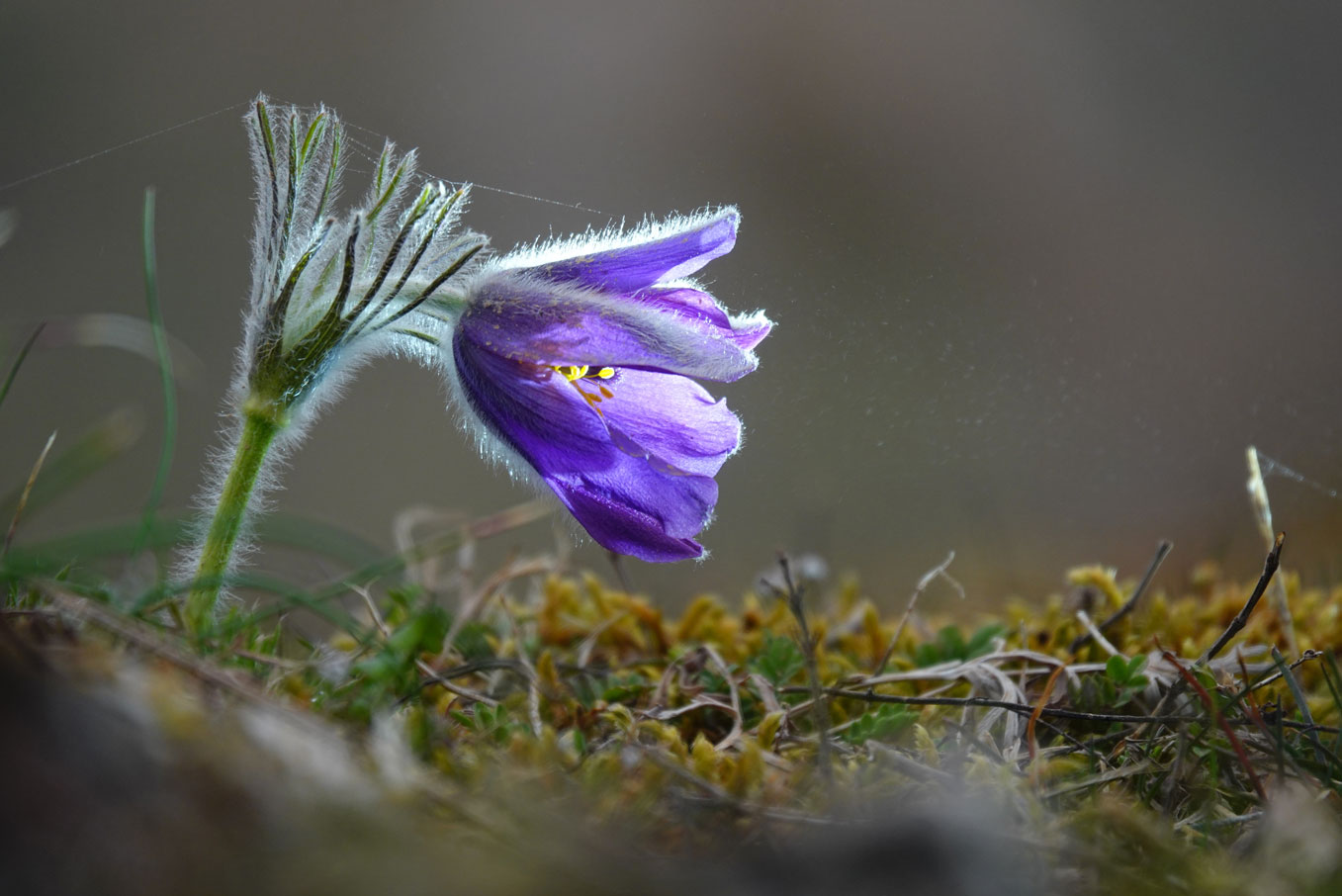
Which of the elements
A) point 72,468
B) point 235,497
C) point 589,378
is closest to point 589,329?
point 589,378

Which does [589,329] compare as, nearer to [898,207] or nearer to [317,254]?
[317,254]

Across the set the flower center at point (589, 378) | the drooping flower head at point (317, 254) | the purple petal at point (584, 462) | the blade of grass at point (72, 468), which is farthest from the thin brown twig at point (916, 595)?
the blade of grass at point (72, 468)

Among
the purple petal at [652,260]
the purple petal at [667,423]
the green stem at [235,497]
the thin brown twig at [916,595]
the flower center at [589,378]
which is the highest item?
the purple petal at [652,260]

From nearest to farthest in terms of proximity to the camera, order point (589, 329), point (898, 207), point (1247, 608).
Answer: point (1247, 608), point (589, 329), point (898, 207)

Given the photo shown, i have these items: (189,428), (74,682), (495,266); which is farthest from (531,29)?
(189,428)

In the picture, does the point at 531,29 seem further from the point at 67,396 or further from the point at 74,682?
the point at 67,396

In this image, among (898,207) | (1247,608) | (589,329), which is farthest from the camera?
(898,207)

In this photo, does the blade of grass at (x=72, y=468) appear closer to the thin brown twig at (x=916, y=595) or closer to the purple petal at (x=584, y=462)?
the purple petal at (x=584, y=462)
